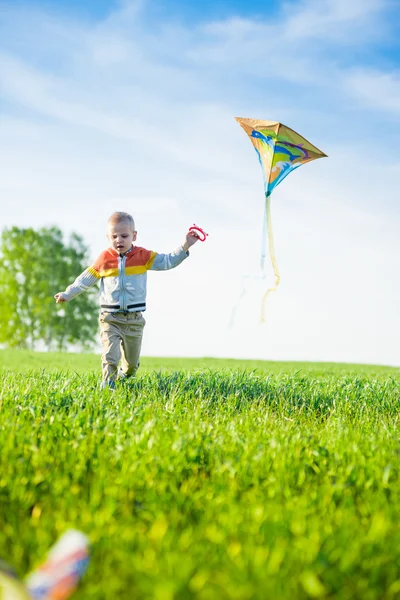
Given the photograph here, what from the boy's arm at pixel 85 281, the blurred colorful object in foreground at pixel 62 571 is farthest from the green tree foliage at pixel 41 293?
the blurred colorful object in foreground at pixel 62 571

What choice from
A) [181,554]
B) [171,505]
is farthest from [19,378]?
[181,554]

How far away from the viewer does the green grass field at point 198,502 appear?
2598 mm

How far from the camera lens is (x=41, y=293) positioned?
3120cm

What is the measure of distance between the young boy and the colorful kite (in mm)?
1040

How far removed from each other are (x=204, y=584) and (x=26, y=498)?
4.78 ft

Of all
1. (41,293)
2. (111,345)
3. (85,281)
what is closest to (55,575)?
Result: (111,345)

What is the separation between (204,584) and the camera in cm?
251

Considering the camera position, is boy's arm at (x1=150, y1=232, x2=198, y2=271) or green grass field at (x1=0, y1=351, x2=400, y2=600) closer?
green grass field at (x1=0, y1=351, x2=400, y2=600)

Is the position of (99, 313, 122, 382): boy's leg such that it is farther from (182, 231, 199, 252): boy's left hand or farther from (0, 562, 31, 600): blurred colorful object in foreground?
(0, 562, 31, 600): blurred colorful object in foreground

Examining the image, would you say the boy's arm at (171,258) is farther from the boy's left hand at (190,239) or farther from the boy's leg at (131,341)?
the boy's leg at (131,341)

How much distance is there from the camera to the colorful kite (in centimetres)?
725

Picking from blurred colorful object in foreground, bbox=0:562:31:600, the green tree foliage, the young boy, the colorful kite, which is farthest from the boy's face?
the green tree foliage

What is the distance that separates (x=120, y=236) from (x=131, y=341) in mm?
1365

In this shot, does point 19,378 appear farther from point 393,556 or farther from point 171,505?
point 393,556
